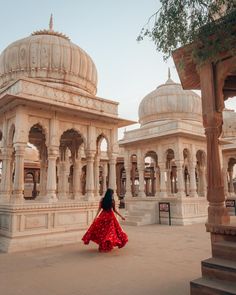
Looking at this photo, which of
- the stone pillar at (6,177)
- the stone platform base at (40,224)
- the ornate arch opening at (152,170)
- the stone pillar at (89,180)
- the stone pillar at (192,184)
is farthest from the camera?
the ornate arch opening at (152,170)

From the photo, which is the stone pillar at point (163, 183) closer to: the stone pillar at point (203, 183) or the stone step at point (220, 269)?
the stone pillar at point (203, 183)

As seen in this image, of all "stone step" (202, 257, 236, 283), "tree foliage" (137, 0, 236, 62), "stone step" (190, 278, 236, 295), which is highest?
"tree foliage" (137, 0, 236, 62)

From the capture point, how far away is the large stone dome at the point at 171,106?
21062mm

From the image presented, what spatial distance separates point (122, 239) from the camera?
7.66m

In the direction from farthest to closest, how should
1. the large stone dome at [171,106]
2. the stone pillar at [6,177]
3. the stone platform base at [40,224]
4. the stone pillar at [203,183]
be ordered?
the large stone dome at [171,106], the stone pillar at [203,183], the stone pillar at [6,177], the stone platform base at [40,224]

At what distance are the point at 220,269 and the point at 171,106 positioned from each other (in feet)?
59.5

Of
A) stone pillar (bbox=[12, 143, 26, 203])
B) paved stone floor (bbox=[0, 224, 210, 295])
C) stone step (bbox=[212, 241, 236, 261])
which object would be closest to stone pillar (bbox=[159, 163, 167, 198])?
paved stone floor (bbox=[0, 224, 210, 295])

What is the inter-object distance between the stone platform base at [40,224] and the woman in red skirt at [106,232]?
6.07ft

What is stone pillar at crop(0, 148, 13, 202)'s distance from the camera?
968cm

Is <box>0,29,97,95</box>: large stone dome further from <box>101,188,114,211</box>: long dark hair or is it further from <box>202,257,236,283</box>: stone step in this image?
<box>202,257,236,283</box>: stone step

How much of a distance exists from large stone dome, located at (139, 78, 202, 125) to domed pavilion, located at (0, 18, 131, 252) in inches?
351

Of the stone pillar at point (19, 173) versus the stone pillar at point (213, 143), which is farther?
the stone pillar at point (19, 173)

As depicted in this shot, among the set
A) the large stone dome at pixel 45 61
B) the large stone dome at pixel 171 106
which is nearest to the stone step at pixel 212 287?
the large stone dome at pixel 45 61

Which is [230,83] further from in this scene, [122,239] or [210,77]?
[122,239]
